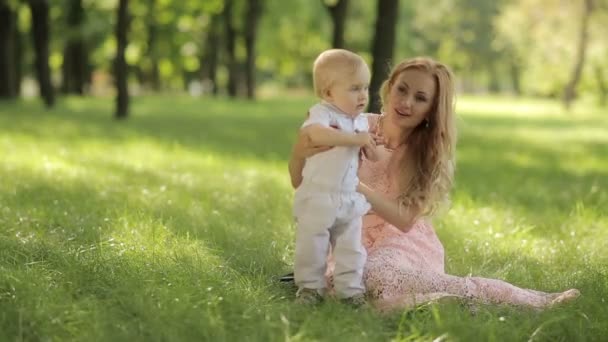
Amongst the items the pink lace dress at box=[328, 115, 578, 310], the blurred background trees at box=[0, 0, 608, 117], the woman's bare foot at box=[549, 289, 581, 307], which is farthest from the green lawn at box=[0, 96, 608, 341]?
the blurred background trees at box=[0, 0, 608, 117]

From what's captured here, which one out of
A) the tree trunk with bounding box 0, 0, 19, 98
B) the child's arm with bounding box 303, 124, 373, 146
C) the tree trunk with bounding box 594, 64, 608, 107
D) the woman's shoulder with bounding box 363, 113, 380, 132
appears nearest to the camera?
the child's arm with bounding box 303, 124, 373, 146

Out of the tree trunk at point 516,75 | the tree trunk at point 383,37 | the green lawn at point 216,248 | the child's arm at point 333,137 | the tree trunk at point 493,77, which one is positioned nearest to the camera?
the green lawn at point 216,248

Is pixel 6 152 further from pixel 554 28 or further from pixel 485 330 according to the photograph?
pixel 554 28

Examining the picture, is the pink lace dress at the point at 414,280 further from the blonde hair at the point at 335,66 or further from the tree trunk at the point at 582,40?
the tree trunk at the point at 582,40

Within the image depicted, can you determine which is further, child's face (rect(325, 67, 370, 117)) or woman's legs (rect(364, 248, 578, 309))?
woman's legs (rect(364, 248, 578, 309))

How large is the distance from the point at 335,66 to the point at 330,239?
0.93 meters

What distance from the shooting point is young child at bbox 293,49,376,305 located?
4.38m

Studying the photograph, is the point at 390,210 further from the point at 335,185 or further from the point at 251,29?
the point at 251,29

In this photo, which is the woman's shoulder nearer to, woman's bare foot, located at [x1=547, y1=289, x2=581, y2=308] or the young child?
the young child

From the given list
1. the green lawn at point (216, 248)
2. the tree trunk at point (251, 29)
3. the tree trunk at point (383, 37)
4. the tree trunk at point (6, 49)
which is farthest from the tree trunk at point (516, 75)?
the green lawn at point (216, 248)

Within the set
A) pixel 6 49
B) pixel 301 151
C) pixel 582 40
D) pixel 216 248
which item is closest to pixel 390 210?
pixel 301 151

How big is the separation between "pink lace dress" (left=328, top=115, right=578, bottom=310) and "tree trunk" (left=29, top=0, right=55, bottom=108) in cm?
2151

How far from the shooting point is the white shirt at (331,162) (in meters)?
4.43

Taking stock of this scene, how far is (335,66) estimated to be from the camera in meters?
4.37
